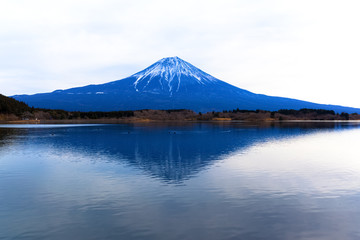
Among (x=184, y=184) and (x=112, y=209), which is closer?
(x=112, y=209)

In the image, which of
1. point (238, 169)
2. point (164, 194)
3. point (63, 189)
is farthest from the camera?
point (238, 169)

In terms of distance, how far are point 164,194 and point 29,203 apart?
741cm

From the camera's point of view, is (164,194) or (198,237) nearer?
(198,237)

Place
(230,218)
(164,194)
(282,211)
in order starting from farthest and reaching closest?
(164,194), (282,211), (230,218)

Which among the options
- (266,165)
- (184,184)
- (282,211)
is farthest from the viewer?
(266,165)

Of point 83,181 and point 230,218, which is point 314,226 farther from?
point 83,181

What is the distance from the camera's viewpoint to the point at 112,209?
15.8m

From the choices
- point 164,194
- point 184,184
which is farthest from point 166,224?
point 184,184

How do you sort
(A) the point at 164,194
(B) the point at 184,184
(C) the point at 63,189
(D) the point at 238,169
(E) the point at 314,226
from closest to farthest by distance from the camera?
(E) the point at 314,226 → (A) the point at 164,194 → (C) the point at 63,189 → (B) the point at 184,184 → (D) the point at 238,169

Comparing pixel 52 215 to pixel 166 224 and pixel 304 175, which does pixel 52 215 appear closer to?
pixel 166 224

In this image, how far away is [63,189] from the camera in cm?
2022

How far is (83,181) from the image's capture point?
22.6 metres

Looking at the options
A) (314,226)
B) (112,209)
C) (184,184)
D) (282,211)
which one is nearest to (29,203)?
(112,209)

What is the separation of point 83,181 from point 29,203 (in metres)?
5.72
